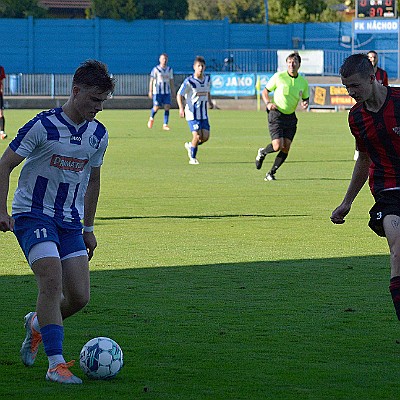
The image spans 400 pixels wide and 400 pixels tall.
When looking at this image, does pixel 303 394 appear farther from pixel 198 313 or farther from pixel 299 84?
pixel 299 84

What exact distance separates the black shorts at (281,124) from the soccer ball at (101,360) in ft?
40.8

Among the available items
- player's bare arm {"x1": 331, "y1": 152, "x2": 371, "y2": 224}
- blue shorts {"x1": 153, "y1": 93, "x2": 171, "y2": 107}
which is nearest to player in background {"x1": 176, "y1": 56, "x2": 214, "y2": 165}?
blue shorts {"x1": 153, "y1": 93, "x2": 171, "y2": 107}

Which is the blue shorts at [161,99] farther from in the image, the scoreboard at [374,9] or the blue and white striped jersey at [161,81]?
the scoreboard at [374,9]

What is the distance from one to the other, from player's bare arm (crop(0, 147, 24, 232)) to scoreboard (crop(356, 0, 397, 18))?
1636 inches

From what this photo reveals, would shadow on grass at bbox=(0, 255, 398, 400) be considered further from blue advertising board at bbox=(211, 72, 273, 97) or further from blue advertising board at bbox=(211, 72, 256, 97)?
blue advertising board at bbox=(211, 72, 256, 97)

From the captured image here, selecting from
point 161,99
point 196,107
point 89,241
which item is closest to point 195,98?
point 196,107

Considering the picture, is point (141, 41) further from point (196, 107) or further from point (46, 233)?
point (46, 233)

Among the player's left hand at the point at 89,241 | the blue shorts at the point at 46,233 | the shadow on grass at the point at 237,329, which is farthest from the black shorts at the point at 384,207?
the blue shorts at the point at 46,233

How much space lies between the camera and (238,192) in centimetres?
1708

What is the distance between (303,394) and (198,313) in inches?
93.1

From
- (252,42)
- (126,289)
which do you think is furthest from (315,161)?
(252,42)

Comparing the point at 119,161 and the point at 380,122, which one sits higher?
the point at 380,122

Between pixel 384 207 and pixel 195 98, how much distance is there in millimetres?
15115

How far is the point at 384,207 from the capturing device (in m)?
7.13
